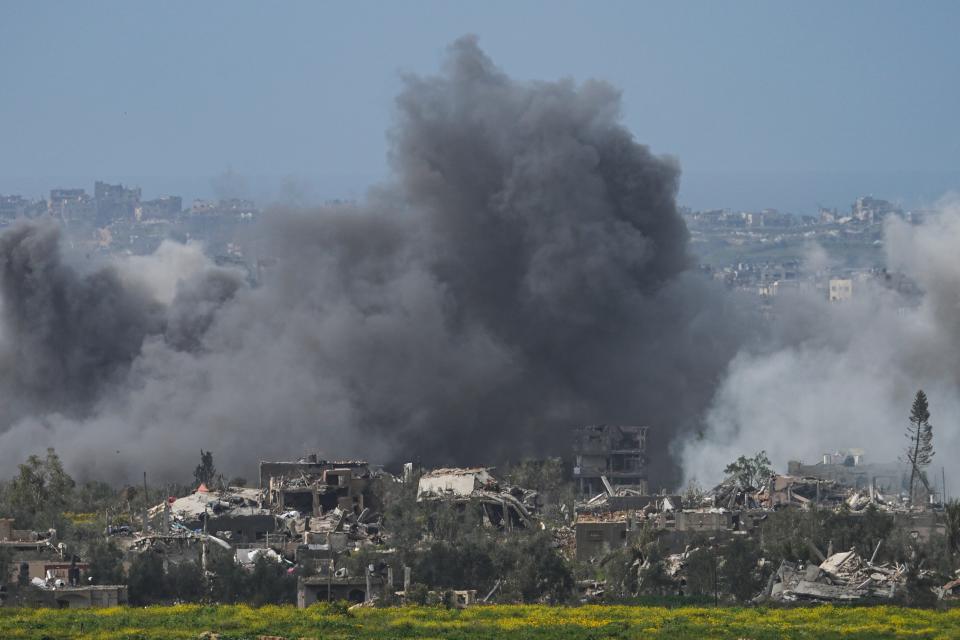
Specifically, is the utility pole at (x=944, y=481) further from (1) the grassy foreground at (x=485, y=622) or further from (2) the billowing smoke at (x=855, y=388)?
(1) the grassy foreground at (x=485, y=622)

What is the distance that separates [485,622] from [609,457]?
22547mm

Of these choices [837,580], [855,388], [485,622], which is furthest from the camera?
[855,388]

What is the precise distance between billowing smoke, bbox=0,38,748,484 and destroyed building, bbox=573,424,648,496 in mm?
763

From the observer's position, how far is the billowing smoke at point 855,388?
68.1m

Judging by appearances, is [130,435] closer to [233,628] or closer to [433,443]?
[433,443]

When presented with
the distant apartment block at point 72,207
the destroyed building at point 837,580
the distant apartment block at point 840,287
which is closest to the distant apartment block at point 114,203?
the distant apartment block at point 72,207

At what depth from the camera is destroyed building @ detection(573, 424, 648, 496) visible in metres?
66.6

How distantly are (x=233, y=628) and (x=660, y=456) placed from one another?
25732mm

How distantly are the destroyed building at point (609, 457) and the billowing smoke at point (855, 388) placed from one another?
4.09ft

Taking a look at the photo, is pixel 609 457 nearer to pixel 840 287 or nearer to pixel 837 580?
pixel 837 580

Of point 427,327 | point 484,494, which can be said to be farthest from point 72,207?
point 484,494

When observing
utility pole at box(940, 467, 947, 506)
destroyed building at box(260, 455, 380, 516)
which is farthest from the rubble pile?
destroyed building at box(260, 455, 380, 516)

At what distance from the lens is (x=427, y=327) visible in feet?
232

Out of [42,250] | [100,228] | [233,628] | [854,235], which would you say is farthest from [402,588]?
[854,235]
